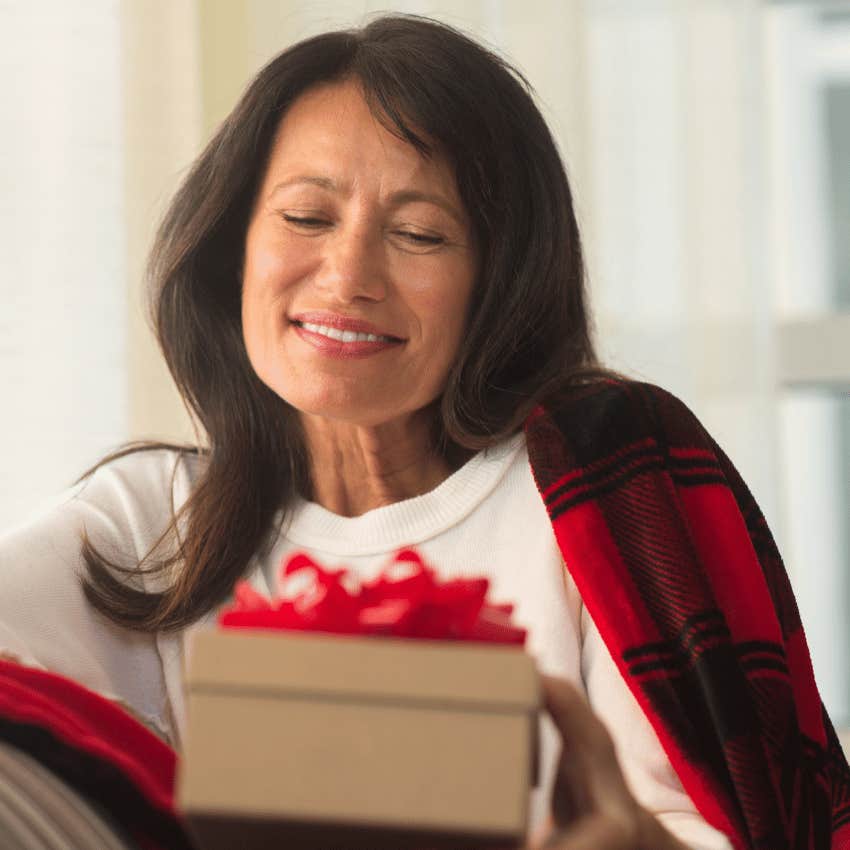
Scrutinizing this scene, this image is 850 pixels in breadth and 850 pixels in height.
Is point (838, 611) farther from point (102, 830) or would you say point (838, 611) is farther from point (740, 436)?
point (102, 830)

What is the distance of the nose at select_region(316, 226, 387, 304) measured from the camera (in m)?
1.38

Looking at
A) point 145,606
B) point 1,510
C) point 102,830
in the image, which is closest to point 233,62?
point 1,510

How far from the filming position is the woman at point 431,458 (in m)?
1.24

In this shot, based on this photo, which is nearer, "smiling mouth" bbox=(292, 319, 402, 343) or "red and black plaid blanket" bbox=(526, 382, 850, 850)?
"red and black plaid blanket" bbox=(526, 382, 850, 850)

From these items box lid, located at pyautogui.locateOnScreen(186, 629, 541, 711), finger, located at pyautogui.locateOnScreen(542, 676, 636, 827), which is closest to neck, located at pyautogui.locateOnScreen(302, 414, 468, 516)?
finger, located at pyautogui.locateOnScreen(542, 676, 636, 827)

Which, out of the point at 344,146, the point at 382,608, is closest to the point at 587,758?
the point at 382,608

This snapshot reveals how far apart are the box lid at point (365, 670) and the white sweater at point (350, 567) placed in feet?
1.75

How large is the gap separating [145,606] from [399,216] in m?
0.45

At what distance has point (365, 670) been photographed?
0.72m

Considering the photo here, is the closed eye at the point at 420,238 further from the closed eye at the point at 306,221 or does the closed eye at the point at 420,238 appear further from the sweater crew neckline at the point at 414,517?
the sweater crew neckline at the point at 414,517

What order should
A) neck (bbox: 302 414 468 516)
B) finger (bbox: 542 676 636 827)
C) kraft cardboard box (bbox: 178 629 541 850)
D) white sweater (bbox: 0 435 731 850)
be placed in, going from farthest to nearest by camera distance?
neck (bbox: 302 414 468 516), white sweater (bbox: 0 435 731 850), finger (bbox: 542 676 636 827), kraft cardboard box (bbox: 178 629 541 850)

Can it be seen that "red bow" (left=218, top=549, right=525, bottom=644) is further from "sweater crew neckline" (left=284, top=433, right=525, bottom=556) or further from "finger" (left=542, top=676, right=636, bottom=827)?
"sweater crew neckline" (left=284, top=433, right=525, bottom=556)

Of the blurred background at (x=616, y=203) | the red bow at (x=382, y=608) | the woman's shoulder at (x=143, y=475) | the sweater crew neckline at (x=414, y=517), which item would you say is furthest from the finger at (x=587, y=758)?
the blurred background at (x=616, y=203)

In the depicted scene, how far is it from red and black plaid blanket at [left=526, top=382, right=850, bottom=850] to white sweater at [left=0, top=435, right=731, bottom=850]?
0.04 meters
